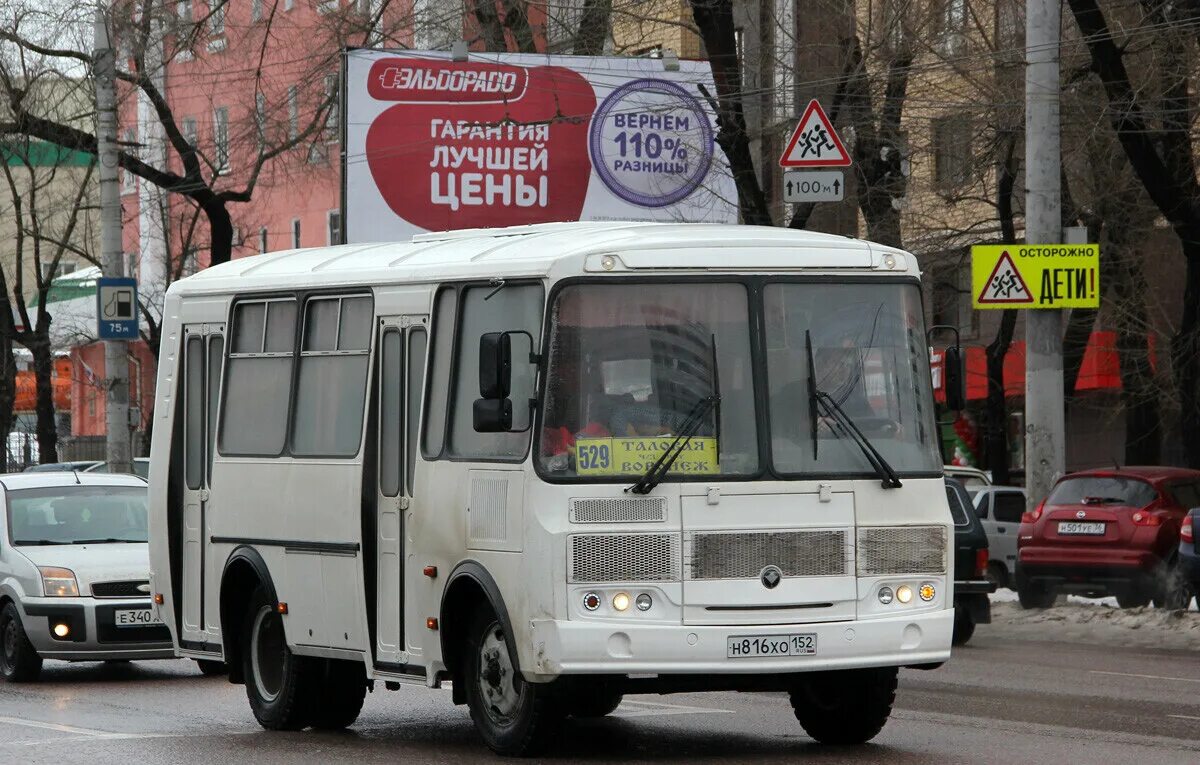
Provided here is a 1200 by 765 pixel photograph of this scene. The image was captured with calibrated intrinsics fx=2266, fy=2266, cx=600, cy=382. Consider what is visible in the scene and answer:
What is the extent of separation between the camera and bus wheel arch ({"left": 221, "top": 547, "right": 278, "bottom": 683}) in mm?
13180

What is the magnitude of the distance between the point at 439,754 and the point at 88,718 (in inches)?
127

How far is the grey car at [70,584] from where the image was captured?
16453 millimetres

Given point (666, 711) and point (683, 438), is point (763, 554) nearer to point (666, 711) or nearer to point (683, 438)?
point (683, 438)

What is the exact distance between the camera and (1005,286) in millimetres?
22266

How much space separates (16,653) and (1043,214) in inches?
447

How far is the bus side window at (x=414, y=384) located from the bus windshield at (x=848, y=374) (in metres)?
1.89

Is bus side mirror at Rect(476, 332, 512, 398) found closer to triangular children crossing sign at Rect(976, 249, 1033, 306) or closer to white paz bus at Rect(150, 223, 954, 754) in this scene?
white paz bus at Rect(150, 223, 954, 754)

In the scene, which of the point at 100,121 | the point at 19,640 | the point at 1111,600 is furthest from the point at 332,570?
the point at 100,121

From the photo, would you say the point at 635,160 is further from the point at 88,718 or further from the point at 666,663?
the point at 666,663

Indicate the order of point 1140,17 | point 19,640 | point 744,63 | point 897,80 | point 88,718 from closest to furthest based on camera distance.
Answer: point 88,718
point 19,640
point 1140,17
point 897,80
point 744,63

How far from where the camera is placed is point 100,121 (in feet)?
96.7

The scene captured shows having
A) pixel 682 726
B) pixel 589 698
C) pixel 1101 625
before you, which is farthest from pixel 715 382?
pixel 1101 625

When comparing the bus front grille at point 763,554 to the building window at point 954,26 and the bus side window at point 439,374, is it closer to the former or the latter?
the bus side window at point 439,374

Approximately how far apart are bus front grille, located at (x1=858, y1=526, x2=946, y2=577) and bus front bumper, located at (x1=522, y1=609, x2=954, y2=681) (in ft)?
0.93
